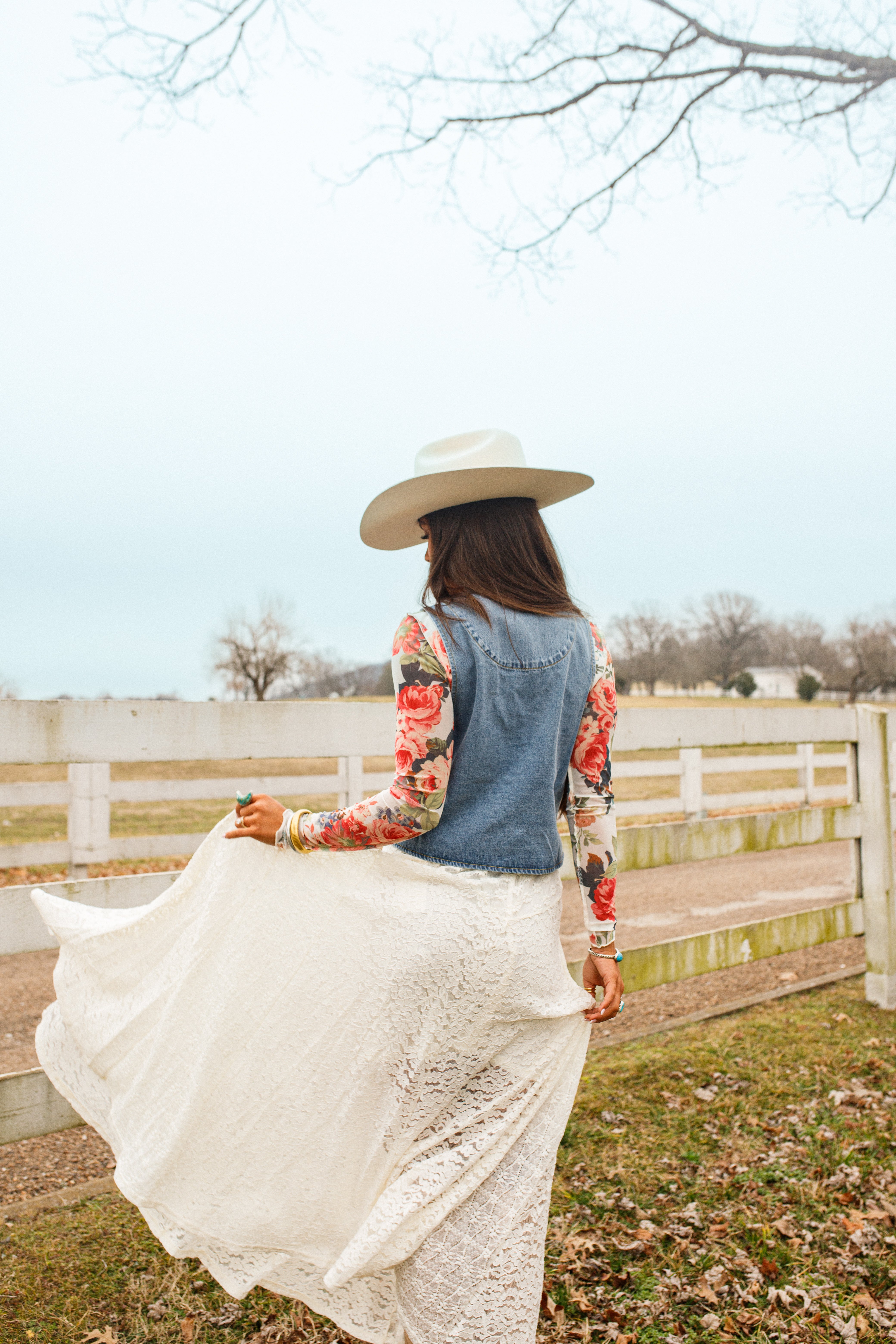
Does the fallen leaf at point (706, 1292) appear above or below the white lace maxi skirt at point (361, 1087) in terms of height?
below

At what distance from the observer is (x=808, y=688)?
2378 inches

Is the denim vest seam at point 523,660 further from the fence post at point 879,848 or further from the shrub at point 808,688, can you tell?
the shrub at point 808,688

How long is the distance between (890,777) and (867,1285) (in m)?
2.61

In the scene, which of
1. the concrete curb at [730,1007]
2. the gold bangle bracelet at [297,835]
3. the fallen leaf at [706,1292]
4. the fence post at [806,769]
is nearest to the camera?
the gold bangle bracelet at [297,835]

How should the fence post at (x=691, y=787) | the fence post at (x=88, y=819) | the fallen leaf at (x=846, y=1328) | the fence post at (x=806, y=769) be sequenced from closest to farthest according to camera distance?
the fallen leaf at (x=846, y=1328) < the fence post at (x=88, y=819) < the fence post at (x=691, y=787) < the fence post at (x=806, y=769)

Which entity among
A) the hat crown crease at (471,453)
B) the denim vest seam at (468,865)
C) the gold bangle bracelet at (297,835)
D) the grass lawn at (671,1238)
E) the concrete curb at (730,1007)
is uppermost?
the hat crown crease at (471,453)

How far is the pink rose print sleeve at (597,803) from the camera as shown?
5.93ft

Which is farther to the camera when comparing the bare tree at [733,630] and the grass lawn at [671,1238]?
the bare tree at [733,630]

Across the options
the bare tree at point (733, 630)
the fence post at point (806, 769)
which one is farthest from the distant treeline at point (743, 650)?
the fence post at point (806, 769)

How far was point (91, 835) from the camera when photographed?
672 cm

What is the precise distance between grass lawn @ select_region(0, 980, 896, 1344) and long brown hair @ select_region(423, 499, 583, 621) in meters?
1.83

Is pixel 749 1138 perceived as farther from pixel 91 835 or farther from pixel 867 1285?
pixel 91 835

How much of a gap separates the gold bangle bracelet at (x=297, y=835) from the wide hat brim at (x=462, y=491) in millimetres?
630

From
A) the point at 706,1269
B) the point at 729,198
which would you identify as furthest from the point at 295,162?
the point at 706,1269
